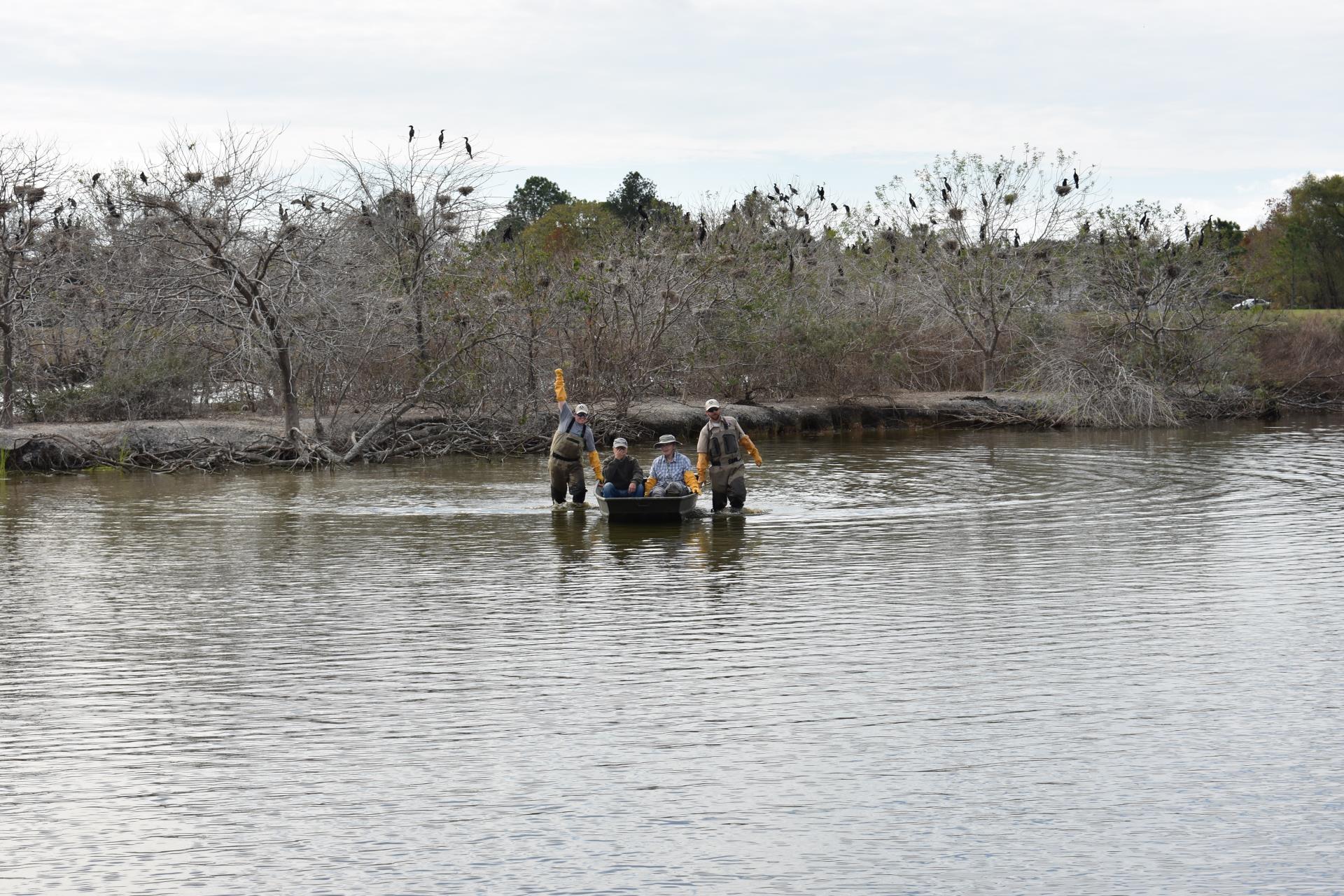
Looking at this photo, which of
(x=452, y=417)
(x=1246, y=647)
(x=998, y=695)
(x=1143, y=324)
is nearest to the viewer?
(x=998, y=695)

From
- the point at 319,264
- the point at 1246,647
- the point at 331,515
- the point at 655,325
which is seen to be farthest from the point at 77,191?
the point at 1246,647

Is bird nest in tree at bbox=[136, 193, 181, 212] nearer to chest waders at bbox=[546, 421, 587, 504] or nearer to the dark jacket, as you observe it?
chest waders at bbox=[546, 421, 587, 504]

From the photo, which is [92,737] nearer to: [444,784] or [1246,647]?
[444,784]

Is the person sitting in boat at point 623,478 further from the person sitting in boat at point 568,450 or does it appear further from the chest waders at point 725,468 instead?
the person sitting in boat at point 568,450

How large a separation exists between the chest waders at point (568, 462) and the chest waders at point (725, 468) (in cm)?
219

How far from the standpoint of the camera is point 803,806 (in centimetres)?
771

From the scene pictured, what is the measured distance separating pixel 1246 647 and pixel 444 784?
6.47 m

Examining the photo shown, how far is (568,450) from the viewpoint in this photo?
22.2 meters

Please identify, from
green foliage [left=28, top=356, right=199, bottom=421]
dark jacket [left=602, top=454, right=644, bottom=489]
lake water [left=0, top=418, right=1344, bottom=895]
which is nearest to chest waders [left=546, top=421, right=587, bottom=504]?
dark jacket [left=602, top=454, right=644, bottom=489]

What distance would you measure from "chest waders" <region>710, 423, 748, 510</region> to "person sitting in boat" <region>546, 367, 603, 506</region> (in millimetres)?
1986

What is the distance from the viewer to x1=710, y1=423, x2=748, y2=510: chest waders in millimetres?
21078

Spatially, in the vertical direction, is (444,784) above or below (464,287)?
below

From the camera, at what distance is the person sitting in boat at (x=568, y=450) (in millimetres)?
22156

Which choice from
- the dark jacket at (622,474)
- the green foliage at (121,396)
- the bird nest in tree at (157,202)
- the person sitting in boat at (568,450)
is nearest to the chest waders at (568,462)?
the person sitting in boat at (568,450)
